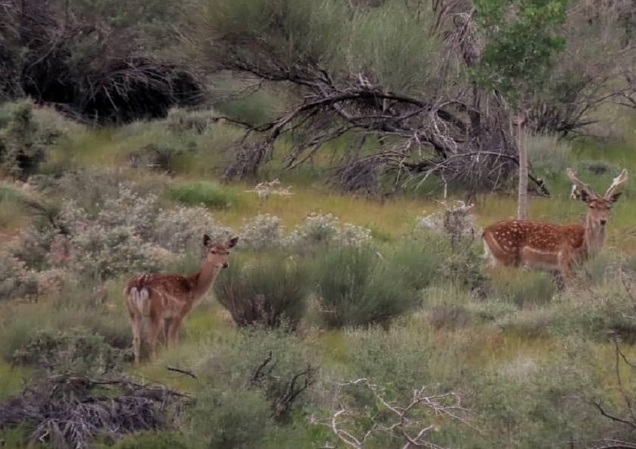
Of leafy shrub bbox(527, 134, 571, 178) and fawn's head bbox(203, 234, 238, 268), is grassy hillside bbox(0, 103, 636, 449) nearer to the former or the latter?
leafy shrub bbox(527, 134, 571, 178)

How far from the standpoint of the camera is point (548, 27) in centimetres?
1698

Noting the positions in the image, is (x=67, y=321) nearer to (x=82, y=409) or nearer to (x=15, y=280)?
(x=15, y=280)

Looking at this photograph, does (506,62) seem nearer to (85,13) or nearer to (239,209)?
(239,209)

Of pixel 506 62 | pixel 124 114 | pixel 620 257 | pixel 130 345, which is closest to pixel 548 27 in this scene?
pixel 506 62

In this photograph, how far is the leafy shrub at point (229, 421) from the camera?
8656 millimetres

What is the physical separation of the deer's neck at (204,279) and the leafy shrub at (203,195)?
8016 mm

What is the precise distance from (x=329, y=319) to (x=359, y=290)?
1.29 feet

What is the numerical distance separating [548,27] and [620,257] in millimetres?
3194

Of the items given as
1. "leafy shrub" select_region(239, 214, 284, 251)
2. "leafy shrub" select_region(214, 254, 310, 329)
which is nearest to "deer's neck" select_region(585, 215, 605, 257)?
"leafy shrub" select_region(239, 214, 284, 251)

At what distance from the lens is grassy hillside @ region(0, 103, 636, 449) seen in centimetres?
876

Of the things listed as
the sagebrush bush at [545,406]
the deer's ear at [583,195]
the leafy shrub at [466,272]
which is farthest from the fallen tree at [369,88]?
the sagebrush bush at [545,406]

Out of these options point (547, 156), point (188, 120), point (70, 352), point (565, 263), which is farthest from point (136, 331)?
point (188, 120)

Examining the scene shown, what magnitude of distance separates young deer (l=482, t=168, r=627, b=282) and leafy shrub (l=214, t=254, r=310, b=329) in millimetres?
3289

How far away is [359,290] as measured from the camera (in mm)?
13164
